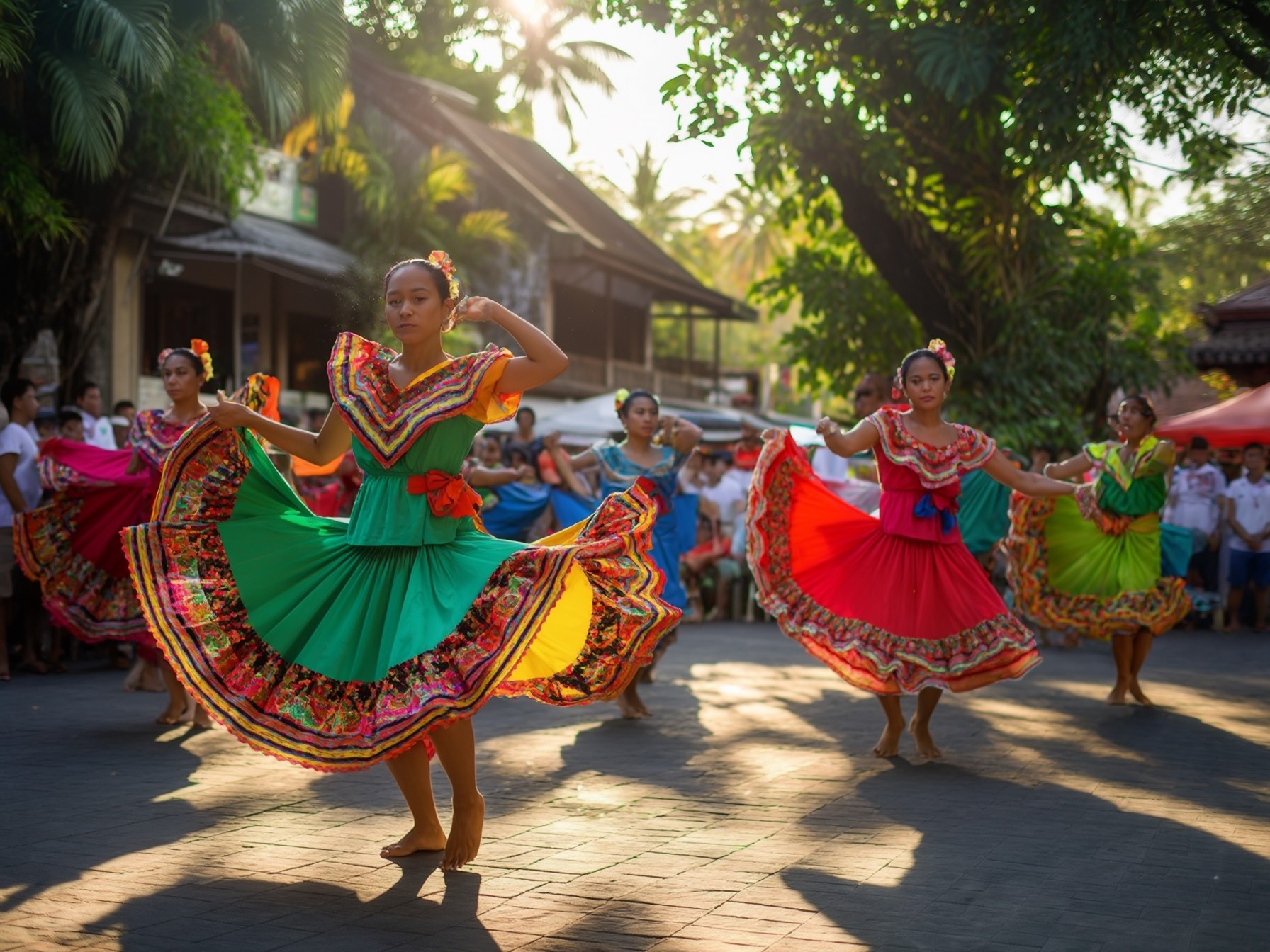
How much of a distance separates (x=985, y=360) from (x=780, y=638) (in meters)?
5.76

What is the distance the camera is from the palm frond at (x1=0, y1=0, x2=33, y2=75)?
33.8 ft

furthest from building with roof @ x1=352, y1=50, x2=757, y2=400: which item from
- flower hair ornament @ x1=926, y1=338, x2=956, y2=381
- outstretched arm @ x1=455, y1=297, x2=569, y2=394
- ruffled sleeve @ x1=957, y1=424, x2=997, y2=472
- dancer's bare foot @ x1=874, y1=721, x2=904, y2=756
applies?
outstretched arm @ x1=455, y1=297, x2=569, y2=394

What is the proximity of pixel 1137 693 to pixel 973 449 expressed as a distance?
3172mm

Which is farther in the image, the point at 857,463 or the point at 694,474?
the point at 857,463

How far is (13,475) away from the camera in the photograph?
1004cm

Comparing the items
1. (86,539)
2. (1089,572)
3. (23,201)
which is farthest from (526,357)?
(23,201)

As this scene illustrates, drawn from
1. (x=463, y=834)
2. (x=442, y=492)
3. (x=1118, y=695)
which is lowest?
(x=1118, y=695)

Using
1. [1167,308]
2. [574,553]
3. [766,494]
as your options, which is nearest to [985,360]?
[1167,308]

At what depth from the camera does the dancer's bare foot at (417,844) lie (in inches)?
194

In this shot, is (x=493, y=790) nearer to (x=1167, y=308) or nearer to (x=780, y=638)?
(x=780, y=638)

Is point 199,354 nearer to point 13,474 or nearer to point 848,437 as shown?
point 13,474

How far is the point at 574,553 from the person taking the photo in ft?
15.3

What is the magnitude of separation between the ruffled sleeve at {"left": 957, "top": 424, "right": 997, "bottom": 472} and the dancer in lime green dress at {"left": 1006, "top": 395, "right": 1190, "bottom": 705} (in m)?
2.07

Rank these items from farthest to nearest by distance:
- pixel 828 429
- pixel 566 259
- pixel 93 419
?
pixel 566 259, pixel 93 419, pixel 828 429
